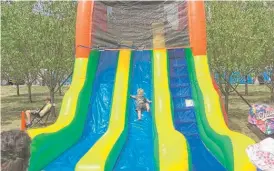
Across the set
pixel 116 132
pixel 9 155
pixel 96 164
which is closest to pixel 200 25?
pixel 116 132

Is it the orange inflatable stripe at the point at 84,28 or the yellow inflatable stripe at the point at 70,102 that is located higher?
the orange inflatable stripe at the point at 84,28

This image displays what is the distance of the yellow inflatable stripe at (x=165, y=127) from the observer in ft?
18.5

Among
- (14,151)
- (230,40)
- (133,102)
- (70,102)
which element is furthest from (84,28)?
(14,151)

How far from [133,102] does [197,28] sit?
2.54m

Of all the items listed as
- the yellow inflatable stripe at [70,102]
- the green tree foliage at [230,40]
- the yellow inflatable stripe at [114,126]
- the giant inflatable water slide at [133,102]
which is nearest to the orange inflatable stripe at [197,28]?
the giant inflatable water slide at [133,102]

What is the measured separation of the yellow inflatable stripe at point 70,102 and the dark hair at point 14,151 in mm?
4834

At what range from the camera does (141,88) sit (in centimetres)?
858

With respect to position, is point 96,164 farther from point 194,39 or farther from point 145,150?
point 194,39

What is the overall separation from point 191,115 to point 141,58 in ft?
7.44

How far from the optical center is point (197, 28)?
899 centimetres

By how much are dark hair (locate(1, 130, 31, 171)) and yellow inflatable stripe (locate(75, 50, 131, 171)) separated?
406 cm

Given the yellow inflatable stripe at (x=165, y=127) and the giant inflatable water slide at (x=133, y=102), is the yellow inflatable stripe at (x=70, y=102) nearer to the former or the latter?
the giant inflatable water slide at (x=133, y=102)

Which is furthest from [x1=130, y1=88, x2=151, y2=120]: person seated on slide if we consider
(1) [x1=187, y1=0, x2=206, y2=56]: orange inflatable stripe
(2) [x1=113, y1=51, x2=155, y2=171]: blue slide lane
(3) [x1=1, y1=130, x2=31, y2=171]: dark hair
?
(3) [x1=1, y1=130, x2=31, y2=171]: dark hair

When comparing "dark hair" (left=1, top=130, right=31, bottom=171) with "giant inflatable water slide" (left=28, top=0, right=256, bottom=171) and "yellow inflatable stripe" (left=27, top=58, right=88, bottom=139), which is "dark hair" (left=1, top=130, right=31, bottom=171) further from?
"yellow inflatable stripe" (left=27, top=58, right=88, bottom=139)
